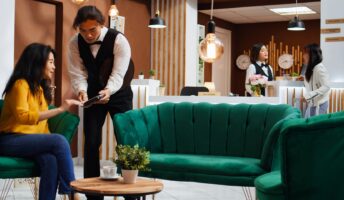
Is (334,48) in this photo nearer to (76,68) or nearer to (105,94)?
(76,68)

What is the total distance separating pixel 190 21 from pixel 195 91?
348cm

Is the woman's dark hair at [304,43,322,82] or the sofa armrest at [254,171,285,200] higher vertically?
the woman's dark hair at [304,43,322,82]

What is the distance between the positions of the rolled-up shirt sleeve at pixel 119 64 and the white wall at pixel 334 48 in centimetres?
550

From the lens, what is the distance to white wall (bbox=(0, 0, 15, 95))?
659 centimetres

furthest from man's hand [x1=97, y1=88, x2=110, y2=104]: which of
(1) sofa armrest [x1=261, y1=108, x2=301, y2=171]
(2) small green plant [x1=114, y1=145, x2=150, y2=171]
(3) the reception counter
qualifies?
(3) the reception counter

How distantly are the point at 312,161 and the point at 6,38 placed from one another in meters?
5.00

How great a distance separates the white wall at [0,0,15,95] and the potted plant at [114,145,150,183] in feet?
11.9

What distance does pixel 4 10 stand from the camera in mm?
6613

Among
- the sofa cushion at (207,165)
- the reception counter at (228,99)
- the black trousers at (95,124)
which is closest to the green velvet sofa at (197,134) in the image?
the sofa cushion at (207,165)

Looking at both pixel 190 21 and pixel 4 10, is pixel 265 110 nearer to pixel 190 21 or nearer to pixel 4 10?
pixel 4 10

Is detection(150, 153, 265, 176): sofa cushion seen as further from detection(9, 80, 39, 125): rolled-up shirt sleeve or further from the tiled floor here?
the tiled floor

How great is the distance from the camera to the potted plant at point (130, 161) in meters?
3.27

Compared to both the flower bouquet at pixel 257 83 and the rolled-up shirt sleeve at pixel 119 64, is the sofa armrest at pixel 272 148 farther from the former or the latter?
the flower bouquet at pixel 257 83

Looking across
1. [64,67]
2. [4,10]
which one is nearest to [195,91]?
[64,67]
